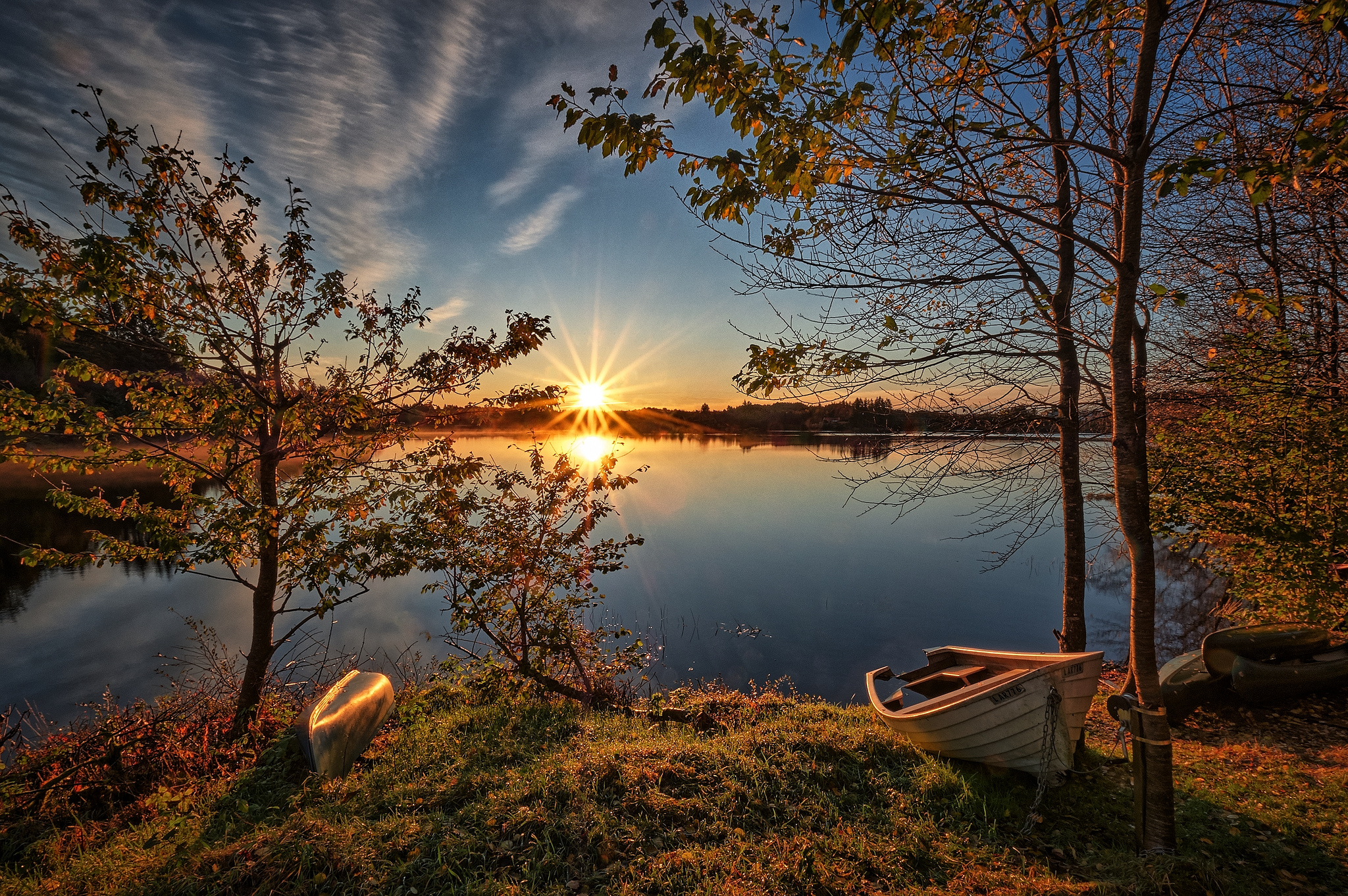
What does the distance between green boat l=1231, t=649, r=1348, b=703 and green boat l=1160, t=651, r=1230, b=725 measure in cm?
25

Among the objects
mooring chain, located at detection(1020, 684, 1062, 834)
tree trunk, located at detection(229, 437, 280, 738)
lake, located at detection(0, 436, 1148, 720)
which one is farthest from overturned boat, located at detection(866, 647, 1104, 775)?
tree trunk, located at detection(229, 437, 280, 738)

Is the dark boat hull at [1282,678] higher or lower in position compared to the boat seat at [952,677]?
lower

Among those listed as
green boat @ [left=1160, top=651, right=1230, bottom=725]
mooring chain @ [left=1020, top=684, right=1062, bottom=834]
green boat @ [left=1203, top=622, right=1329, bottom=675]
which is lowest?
green boat @ [left=1160, top=651, right=1230, bottom=725]

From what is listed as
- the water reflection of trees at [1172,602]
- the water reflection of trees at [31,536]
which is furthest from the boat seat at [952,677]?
the water reflection of trees at [31,536]

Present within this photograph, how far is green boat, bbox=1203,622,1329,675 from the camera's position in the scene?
8.35m

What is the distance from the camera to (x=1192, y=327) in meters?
11.4

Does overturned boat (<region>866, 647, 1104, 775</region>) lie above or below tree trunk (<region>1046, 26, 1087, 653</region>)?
below

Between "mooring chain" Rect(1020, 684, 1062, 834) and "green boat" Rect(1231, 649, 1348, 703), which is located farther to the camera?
"green boat" Rect(1231, 649, 1348, 703)

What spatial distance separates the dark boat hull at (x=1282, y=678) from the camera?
810 centimetres

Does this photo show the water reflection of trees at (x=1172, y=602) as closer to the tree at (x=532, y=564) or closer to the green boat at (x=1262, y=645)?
the green boat at (x=1262, y=645)

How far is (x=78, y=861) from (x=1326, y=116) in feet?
33.2

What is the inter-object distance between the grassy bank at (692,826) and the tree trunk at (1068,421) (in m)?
2.04

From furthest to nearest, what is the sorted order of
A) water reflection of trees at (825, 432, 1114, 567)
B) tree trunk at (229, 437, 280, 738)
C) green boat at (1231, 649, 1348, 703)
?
green boat at (1231, 649, 1348, 703) < tree trunk at (229, 437, 280, 738) < water reflection of trees at (825, 432, 1114, 567)

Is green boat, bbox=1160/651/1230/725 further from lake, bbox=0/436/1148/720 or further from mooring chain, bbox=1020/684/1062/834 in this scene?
mooring chain, bbox=1020/684/1062/834
